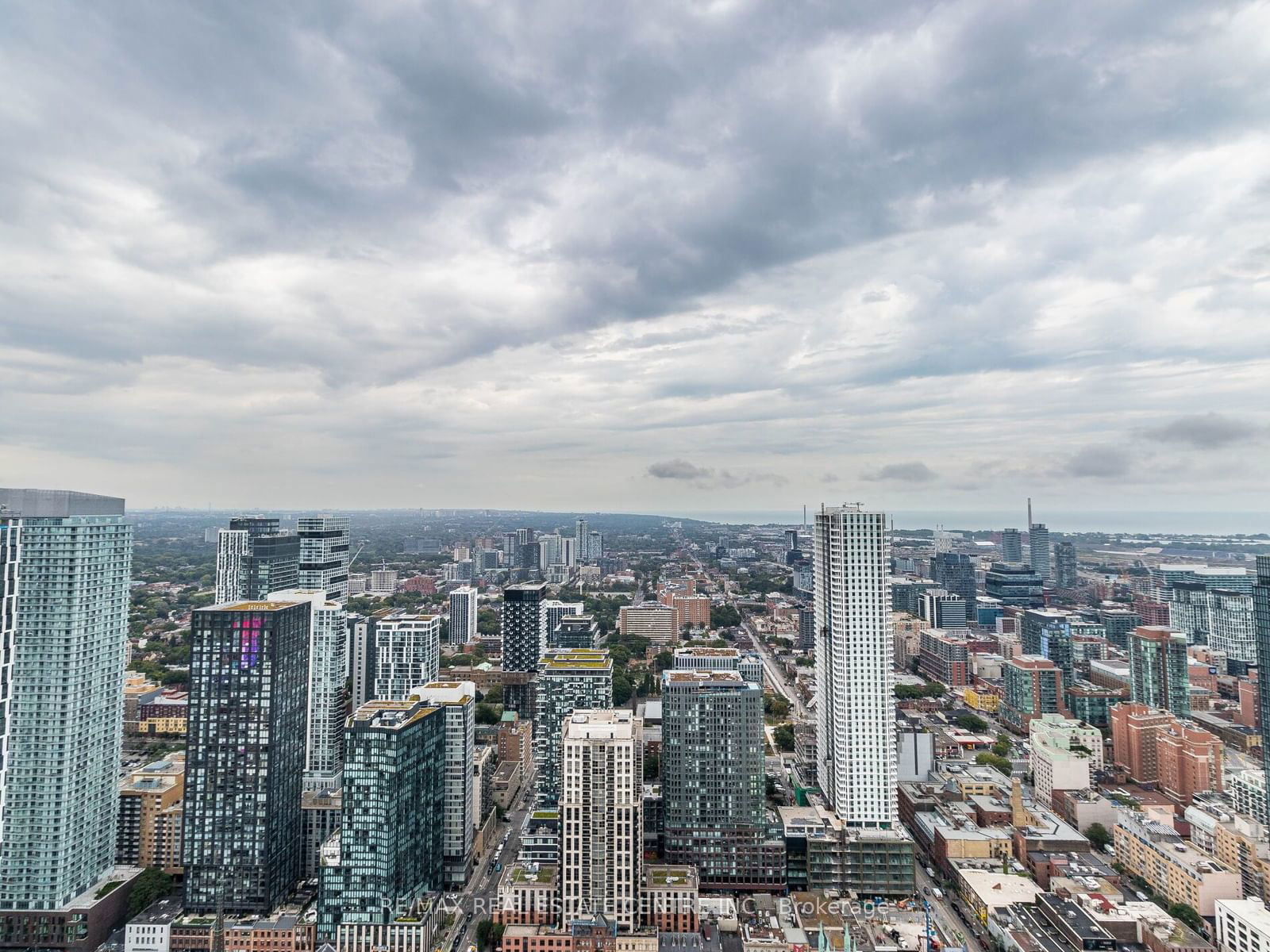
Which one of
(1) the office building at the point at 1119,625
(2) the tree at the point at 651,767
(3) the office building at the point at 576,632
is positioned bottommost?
(2) the tree at the point at 651,767

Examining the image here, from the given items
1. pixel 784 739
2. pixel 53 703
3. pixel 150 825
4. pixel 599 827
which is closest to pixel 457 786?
pixel 599 827

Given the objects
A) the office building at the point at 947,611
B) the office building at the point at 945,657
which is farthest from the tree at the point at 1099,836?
the office building at the point at 947,611

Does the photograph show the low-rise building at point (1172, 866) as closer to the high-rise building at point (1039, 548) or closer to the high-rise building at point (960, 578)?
the high-rise building at point (960, 578)

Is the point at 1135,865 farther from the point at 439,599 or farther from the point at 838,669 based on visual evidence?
the point at 439,599

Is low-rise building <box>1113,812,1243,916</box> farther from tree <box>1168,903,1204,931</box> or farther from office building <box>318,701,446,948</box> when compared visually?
office building <box>318,701,446,948</box>

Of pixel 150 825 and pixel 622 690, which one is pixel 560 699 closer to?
pixel 150 825

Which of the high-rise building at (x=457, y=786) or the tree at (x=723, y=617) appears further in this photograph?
the tree at (x=723, y=617)

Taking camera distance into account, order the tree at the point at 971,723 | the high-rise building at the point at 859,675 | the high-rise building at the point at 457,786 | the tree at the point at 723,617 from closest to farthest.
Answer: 1. the high-rise building at the point at 457,786
2. the high-rise building at the point at 859,675
3. the tree at the point at 971,723
4. the tree at the point at 723,617
